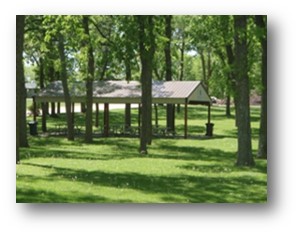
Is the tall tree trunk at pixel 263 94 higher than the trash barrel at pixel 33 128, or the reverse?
the tall tree trunk at pixel 263 94

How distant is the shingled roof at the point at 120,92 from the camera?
24.4 meters

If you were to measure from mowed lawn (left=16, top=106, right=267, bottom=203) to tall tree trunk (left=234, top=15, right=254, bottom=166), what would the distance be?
37 cm

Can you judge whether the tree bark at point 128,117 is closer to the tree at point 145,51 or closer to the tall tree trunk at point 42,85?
the tall tree trunk at point 42,85

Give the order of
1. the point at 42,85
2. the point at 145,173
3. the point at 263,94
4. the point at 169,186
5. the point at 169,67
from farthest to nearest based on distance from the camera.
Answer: the point at 42,85 < the point at 169,67 < the point at 145,173 < the point at 263,94 < the point at 169,186

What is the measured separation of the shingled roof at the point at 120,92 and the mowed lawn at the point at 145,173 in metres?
4.26

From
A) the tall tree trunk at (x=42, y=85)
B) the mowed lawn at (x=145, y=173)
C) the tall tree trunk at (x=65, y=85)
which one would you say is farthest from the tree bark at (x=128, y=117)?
the mowed lawn at (x=145, y=173)

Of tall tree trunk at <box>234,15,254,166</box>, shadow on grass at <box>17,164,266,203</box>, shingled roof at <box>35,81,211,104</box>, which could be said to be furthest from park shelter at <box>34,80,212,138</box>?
shadow on grass at <box>17,164,266,203</box>

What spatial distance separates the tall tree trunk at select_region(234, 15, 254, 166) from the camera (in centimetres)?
1294

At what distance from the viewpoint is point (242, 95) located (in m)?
13.3

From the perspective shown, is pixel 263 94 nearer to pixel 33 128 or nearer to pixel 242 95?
pixel 242 95

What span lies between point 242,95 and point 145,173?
2.75m

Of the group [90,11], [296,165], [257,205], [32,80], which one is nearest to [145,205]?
[257,205]

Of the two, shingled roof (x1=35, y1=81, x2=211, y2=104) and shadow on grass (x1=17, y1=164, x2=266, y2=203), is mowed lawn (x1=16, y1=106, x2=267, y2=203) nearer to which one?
shadow on grass (x1=17, y1=164, x2=266, y2=203)

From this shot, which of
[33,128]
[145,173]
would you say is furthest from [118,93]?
[145,173]
